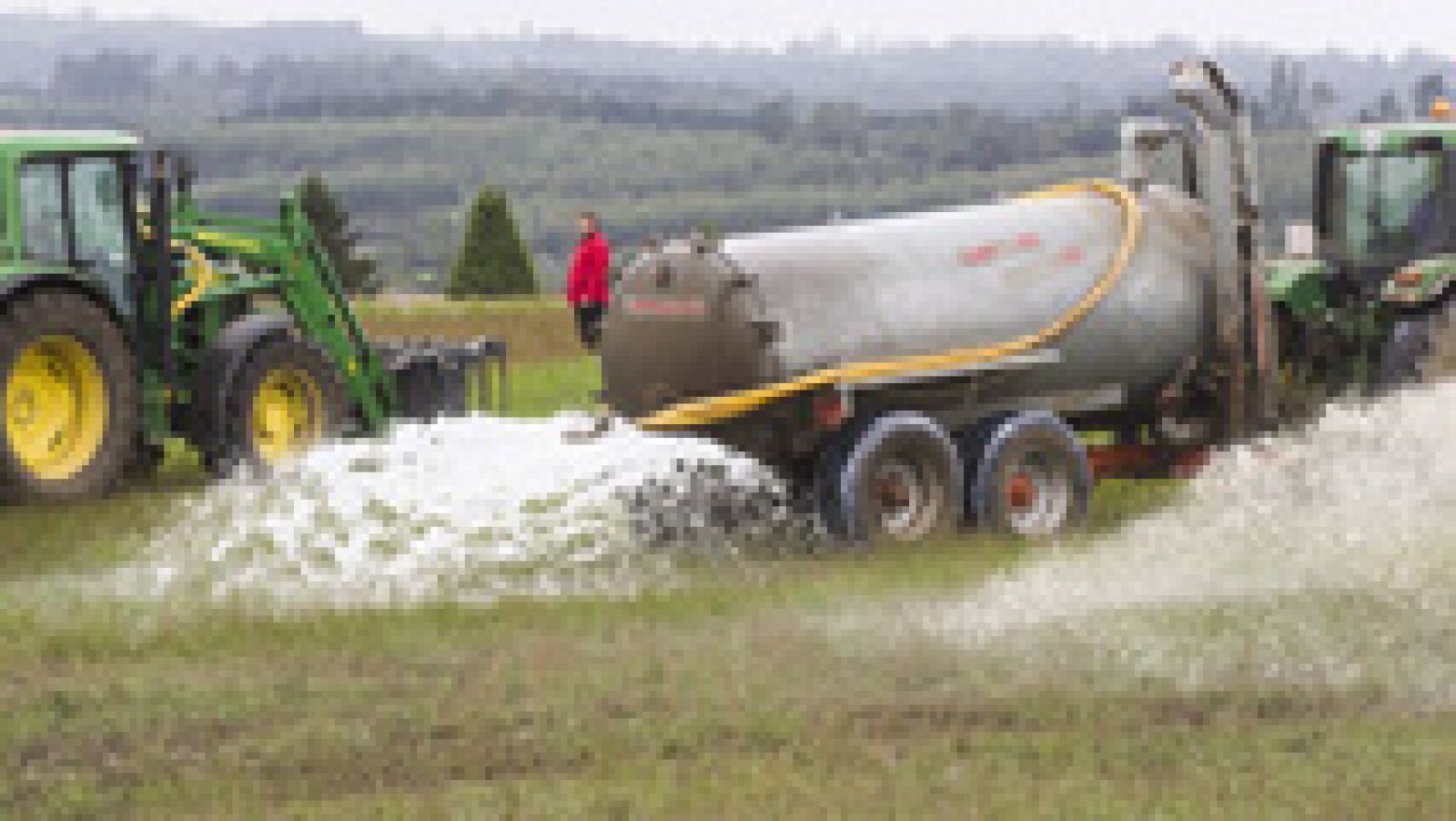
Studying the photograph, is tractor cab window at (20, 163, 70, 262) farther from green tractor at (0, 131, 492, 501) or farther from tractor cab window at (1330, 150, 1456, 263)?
tractor cab window at (1330, 150, 1456, 263)

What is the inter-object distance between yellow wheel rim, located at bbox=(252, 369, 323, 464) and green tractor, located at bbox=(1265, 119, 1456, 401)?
7100mm

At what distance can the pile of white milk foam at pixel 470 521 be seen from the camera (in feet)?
42.3

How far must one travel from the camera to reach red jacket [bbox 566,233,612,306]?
2883 cm

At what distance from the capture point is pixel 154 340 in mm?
17250

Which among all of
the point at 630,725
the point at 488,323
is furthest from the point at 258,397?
the point at 488,323

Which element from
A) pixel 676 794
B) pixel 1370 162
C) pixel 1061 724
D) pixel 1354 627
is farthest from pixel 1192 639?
pixel 1370 162

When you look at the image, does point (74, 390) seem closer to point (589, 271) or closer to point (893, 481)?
point (893, 481)

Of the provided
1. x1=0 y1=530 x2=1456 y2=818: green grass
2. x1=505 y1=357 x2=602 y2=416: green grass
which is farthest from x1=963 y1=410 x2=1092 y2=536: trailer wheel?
x1=505 y1=357 x2=602 y2=416: green grass

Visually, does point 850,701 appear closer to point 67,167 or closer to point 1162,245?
point 1162,245

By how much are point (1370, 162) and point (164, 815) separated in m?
14.0

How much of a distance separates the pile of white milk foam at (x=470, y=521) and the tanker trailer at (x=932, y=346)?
48 centimetres

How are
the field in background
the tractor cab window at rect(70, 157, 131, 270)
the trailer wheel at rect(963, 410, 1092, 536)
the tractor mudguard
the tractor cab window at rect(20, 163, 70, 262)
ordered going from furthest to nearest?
the field in background
the tractor cab window at rect(70, 157, 131, 270)
the tractor cab window at rect(20, 163, 70, 262)
the tractor mudguard
the trailer wheel at rect(963, 410, 1092, 536)

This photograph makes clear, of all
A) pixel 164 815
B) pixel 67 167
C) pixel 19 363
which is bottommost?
pixel 164 815

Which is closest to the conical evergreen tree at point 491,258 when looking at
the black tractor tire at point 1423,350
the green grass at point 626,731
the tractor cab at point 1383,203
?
the tractor cab at point 1383,203
